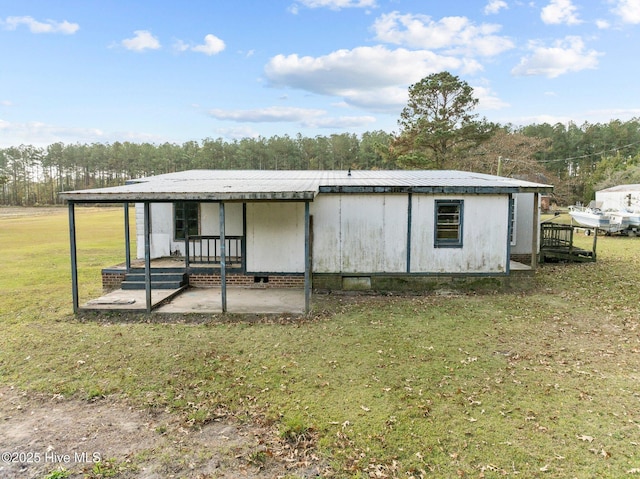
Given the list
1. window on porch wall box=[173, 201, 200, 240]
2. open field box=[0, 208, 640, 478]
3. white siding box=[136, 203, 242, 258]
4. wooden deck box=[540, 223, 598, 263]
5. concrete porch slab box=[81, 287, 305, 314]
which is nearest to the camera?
open field box=[0, 208, 640, 478]

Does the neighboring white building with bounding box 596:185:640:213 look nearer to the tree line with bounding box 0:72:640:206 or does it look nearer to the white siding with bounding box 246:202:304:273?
the tree line with bounding box 0:72:640:206

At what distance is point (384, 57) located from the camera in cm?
2172

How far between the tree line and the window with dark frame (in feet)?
51.3

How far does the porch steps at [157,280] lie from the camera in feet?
32.6

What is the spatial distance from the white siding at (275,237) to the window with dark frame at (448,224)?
3.66 metres

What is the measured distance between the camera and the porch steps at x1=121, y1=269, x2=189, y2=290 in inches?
391

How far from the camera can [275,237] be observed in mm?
10508

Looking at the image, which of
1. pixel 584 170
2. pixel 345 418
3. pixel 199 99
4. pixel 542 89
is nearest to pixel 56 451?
pixel 345 418

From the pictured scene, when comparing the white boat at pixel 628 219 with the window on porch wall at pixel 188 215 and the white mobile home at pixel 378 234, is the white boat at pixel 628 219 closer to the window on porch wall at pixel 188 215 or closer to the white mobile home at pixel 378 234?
the white mobile home at pixel 378 234

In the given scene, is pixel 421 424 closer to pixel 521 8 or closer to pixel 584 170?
pixel 521 8

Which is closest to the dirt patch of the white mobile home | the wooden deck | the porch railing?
the white mobile home

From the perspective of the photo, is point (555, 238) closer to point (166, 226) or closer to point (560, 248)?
point (560, 248)

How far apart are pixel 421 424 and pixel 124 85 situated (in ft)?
98.2

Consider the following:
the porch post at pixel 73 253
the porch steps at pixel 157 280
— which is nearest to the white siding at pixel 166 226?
the porch steps at pixel 157 280
